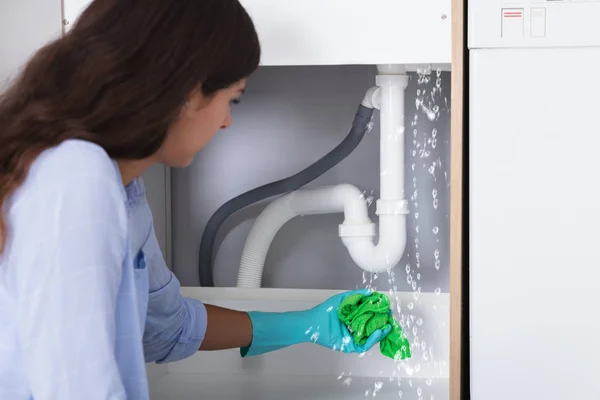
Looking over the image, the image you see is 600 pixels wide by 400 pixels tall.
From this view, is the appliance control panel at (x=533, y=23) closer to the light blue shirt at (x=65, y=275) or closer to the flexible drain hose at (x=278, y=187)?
the flexible drain hose at (x=278, y=187)

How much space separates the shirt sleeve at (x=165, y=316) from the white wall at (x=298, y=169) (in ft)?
1.10

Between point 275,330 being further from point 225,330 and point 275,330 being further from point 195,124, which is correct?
point 195,124

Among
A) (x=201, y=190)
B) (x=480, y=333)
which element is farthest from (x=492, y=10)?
(x=201, y=190)

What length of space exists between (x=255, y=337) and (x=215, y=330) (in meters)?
0.07

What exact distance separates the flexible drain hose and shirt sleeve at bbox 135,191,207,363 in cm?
34

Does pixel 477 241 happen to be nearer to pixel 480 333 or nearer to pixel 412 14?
pixel 480 333

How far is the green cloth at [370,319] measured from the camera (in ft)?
4.00

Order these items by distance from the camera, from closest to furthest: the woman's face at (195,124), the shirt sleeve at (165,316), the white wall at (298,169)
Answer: the woman's face at (195,124)
the shirt sleeve at (165,316)
the white wall at (298,169)

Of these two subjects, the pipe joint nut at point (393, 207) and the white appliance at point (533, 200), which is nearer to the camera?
the white appliance at point (533, 200)

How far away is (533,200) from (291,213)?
57 cm

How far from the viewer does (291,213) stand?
1505mm

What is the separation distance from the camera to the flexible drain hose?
55.9 inches

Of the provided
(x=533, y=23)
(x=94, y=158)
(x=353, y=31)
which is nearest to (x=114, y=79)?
(x=94, y=158)

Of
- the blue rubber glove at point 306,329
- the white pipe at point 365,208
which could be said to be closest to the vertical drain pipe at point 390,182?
the white pipe at point 365,208
